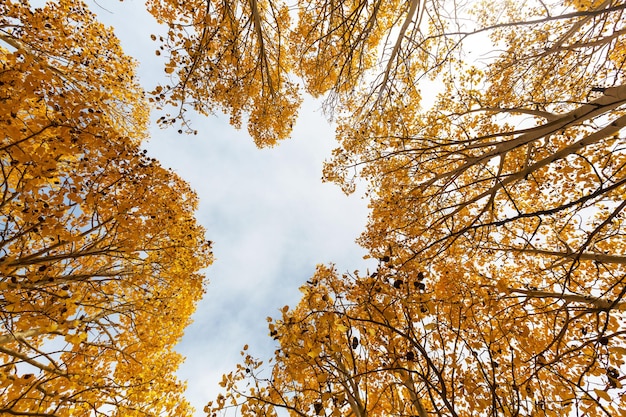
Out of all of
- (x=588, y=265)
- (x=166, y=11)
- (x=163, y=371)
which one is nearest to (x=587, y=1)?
(x=588, y=265)

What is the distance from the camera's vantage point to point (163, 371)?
25.3ft

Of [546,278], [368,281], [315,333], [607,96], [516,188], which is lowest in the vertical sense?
[315,333]

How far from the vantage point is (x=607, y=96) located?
2.69 metres

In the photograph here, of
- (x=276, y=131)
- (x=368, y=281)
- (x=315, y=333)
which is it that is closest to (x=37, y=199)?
(x=315, y=333)

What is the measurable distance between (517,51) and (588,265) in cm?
452

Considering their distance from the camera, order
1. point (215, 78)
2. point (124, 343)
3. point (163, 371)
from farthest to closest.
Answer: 1. point (163, 371)
2. point (124, 343)
3. point (215, 78)

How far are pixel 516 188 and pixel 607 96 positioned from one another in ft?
11.2

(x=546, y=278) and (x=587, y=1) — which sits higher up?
(x=587, y=1)

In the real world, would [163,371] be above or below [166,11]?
below

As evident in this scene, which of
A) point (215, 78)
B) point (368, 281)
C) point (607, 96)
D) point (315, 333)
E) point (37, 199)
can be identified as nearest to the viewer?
point (315, 333)

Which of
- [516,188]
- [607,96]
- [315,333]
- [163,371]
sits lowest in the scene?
[315,333]

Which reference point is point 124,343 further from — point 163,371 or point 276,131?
point 276,131

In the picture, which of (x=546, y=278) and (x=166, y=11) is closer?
(x=546, y=278)

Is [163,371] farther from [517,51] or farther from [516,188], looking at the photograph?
[517,51]
